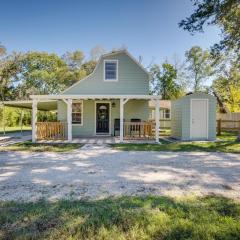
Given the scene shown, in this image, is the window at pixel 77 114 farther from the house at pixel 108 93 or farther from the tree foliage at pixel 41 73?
the tree foliage at pixel 41 73

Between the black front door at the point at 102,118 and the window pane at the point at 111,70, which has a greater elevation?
the window pane at the point at 111,70

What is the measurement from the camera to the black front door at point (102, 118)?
1678 centimetres

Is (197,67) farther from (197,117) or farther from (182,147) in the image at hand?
(182,147)

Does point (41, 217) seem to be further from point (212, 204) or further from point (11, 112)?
point (11, 112)

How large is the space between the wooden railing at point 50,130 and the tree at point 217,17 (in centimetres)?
Answer: 853

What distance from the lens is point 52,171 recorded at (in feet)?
21.9

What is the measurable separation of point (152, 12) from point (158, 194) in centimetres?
1258

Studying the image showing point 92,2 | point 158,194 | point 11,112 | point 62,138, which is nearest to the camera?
point 158,194

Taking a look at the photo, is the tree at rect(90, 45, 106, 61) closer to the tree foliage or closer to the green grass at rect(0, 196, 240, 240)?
the tree foliage

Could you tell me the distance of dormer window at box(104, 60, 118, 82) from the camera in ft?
54.1

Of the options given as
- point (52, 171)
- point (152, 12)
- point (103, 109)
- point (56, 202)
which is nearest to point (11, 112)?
point (103, 109)

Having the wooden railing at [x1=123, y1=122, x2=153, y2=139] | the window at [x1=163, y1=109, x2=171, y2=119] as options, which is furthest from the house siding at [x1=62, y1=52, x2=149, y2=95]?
the window at [x1=163, y1=109, x2=171, y2=119]

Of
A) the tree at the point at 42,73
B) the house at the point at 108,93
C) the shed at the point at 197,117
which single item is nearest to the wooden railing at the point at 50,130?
the house at the point at 108,93

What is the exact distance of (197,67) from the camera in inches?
1560
